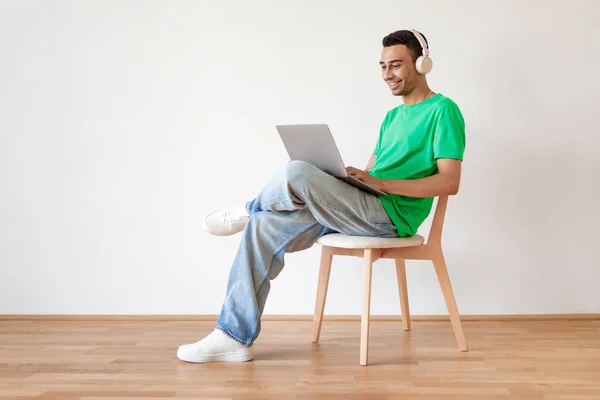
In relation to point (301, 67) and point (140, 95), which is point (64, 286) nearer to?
point (140, 95)

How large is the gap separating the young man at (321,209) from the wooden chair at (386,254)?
0.05 meters

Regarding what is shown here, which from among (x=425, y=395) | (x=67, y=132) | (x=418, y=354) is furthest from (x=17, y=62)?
(x=425, y=395)

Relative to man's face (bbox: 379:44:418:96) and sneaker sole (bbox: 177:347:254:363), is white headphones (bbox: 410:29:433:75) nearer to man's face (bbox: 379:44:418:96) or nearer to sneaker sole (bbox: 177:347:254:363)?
man's face (bbox: 379:44:418:96)

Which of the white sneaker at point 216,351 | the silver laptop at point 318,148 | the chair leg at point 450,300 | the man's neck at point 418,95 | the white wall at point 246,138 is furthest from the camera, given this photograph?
the white wall at point 246,138

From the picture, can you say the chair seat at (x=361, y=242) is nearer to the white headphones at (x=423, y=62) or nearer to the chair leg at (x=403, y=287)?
the chair leg at (x=403, y=287)

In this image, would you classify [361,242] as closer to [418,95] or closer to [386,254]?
[386,254]

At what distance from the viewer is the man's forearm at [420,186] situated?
2.29 meters

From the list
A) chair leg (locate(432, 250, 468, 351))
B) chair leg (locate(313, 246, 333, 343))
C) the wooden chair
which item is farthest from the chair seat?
chair leg (locate(313, 246, 333, 343))

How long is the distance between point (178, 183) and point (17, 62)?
0.87 metres

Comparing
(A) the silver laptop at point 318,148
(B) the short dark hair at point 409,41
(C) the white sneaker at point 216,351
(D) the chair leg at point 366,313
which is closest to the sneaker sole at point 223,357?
(C) the white sneaker at point 216,351

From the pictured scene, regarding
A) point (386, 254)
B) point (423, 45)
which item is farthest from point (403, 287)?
point (423, 45)

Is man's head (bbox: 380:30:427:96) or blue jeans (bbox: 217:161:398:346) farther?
man's head (bbox: 380:30:427:96)

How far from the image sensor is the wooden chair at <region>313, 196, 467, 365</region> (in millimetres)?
2270

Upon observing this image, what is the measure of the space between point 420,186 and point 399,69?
427 millimetres
